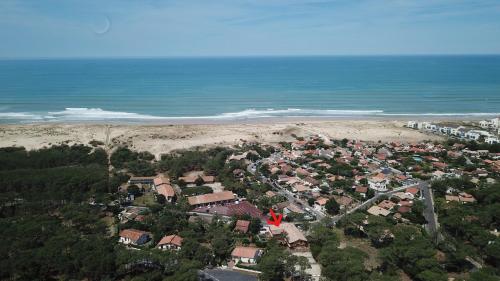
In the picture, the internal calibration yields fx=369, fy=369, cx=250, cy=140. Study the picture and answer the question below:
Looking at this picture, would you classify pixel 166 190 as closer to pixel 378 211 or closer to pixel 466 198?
pixel 378 211

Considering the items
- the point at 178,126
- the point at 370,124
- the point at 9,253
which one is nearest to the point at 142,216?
the point at 9,253

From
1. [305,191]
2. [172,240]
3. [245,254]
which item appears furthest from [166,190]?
[305,191]

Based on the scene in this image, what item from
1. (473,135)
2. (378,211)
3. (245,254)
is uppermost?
(473,135)

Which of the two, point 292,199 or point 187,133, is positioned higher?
point 187,133

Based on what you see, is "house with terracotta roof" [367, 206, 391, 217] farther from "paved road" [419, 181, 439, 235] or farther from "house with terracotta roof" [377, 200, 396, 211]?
"paved road" [419, 181, 439, 235]

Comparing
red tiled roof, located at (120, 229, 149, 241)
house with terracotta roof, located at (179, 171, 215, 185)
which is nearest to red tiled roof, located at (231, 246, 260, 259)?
red tiled roof, located at (120, 229, 149, 241)

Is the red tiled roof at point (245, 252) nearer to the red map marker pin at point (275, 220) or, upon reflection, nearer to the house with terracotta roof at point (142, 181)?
the red map marker pin at point (275, 220)

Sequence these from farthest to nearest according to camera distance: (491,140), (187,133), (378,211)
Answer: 1. (187,133)
2. (491,140)
3. (378,211)

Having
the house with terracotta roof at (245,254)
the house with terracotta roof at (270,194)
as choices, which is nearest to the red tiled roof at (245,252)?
the house with terracotta roof at (245,254)
